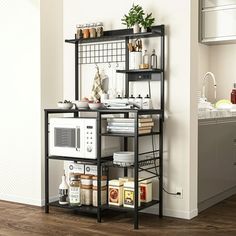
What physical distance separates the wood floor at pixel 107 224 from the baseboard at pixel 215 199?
62mm

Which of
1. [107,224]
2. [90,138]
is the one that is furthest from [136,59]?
[107,224]

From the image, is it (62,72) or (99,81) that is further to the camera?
(62,72)

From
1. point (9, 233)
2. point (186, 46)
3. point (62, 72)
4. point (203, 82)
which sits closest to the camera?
point (9, 233)

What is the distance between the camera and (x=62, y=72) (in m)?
4.50

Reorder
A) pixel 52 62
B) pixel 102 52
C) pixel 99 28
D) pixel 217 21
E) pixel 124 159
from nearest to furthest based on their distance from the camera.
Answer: pixel 124 159 < pixel 99 28 < pixel 102 52 < pixel 52 62 < pixel 217 21

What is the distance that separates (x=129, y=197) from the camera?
145 inches

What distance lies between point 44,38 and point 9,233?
6.16 feet

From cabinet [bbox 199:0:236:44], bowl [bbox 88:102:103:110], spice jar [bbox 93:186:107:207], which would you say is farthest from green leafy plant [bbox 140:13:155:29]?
cabinet [bbox 199:0:236:44]

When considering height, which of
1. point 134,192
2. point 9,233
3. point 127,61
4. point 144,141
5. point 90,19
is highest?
point 90,19

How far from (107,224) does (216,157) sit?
4.57 feet

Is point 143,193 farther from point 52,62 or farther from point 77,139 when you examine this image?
point 52,62

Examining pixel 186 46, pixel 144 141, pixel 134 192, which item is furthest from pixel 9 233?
pixel 186 46

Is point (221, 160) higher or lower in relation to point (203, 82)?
lower

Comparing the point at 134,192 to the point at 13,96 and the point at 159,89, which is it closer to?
the point at 159,89
